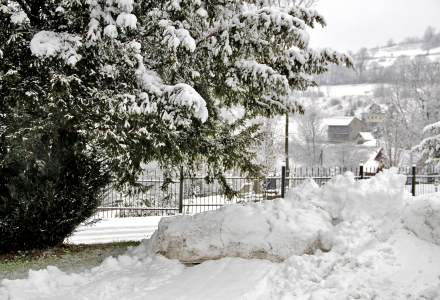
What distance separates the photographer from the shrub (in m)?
7.46

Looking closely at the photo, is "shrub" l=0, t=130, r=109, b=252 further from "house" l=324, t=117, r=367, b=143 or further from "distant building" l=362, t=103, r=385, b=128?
"distant building" l=362, t=103, r=385, b=128

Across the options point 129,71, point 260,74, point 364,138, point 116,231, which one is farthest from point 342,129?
point 129,71

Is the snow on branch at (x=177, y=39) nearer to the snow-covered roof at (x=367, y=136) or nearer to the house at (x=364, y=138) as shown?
the house at (x=364, y=138)

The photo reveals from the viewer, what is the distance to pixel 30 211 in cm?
749

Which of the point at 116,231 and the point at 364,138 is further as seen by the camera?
the point at 364,138

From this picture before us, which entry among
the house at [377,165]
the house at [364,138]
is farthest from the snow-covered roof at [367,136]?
the house at [377,165]

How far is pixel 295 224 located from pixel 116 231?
303 inches

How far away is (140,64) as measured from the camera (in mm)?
6898

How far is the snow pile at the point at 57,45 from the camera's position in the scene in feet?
20.3

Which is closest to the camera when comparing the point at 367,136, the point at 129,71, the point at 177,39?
the point at 177,39

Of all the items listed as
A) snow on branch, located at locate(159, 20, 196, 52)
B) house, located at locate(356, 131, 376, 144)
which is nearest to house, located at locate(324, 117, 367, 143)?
house, located at locate(356, 131, 376, 144)

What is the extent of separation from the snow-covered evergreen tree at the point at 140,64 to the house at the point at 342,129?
66.3 metres

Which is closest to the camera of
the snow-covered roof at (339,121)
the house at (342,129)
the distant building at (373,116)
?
the house at (342,129)

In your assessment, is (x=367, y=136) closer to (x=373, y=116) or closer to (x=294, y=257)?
(x=373, y=116)
